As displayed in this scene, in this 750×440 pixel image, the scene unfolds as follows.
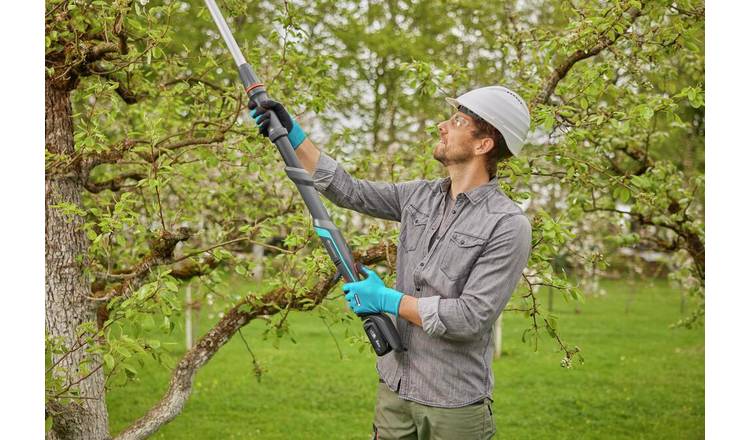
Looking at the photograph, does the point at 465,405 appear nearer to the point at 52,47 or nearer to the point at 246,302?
the point at 246,302

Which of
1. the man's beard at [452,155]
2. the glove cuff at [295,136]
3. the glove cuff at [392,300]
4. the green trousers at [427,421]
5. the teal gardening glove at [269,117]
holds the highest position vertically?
the teal gardening glove at [269,117]

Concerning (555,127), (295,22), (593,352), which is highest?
(295,22)

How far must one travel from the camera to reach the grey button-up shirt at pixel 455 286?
99.0 inches

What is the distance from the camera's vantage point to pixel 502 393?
27.5 ft

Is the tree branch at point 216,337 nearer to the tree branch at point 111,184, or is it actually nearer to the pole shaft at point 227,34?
the tree branch at point 111,184

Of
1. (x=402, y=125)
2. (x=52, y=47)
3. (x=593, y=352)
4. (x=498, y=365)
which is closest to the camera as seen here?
(x=52, y=47)

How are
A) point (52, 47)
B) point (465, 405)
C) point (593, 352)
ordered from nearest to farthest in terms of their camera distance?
point (465, 405), point (52, 47), point (593, 352)

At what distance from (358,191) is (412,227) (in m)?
0.28

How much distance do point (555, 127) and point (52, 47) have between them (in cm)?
254

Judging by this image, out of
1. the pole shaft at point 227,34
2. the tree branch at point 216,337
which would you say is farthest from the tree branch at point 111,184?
the pole shaft at point 227,34

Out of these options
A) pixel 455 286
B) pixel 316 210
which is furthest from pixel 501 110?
pixel 316 210

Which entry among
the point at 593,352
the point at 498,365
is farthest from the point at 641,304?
the point at 498,365

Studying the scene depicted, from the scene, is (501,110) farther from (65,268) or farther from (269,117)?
(65,268)

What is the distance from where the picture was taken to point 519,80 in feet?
14.9
